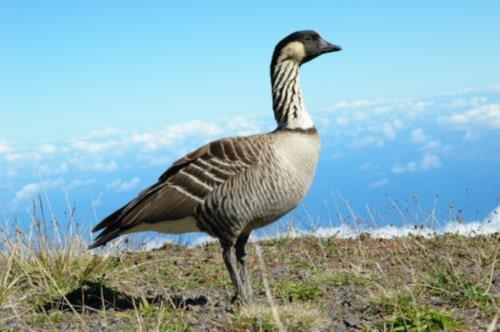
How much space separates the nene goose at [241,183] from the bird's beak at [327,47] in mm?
158

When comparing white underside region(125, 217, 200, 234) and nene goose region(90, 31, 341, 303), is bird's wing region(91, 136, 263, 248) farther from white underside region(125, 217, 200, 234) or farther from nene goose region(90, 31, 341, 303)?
white underside region(125, 217, 200, 234)

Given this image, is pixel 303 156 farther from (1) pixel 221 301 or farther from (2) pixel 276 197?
(1) pixel 221 301

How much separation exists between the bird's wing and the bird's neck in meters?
0.42

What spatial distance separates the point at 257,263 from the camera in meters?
9.44

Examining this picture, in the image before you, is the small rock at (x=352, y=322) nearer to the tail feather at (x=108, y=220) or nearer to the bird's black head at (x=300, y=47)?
the tail feather at (x=108, y=220)

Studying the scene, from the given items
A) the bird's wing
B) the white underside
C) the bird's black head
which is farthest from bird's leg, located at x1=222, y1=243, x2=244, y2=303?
the bird's black head

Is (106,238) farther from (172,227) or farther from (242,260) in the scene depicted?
(242,260)

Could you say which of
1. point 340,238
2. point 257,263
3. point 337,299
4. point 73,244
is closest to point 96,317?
point 73,244

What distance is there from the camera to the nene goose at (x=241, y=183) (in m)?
6.51

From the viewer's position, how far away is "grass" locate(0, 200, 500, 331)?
224 inches

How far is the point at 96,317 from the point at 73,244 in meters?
1.97

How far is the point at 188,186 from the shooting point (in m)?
6.82

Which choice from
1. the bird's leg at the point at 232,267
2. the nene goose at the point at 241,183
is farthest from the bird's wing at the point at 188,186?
the bird's leg at the point at 232,267

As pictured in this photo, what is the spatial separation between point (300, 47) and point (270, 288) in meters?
2.85
